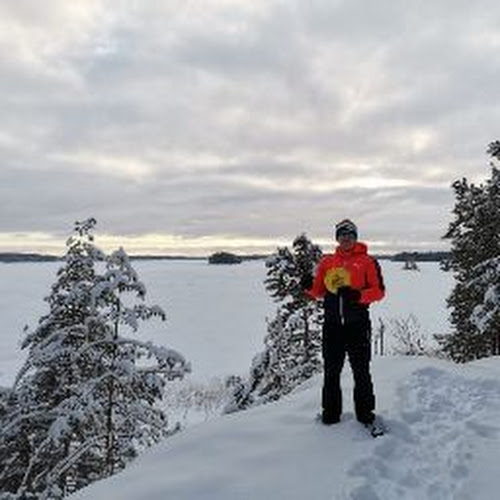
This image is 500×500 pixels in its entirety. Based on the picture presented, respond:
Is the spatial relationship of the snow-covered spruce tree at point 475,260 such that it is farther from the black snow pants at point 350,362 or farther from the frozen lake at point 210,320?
the frozen lake at point 210,320

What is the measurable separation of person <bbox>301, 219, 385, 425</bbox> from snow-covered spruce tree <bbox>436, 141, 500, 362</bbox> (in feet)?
46.3

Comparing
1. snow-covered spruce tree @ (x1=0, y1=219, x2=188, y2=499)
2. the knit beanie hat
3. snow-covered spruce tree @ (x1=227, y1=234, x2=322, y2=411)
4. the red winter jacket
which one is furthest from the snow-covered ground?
snow-covered spruce tree @ (x1=227, y1=234, x2=322, y2=411)

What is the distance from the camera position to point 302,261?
2539 centimetres

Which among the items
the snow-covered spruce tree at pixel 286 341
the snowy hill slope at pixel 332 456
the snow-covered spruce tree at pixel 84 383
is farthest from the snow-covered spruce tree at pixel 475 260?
the snowy hill slope at pixel 332 456

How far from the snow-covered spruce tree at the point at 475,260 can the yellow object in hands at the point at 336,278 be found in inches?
560

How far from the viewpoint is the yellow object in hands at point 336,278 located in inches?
387

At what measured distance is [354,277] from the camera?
386 inches

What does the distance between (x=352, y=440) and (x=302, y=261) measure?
1643cm

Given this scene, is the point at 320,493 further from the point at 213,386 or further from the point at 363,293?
the point at 213,386

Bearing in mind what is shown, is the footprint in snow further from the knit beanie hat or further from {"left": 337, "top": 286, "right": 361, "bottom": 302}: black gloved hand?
the knit beanie hat

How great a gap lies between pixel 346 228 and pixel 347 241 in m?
0.17

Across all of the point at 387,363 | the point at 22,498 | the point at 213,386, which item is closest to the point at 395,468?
A: the point at 387,363

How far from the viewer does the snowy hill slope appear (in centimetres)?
769

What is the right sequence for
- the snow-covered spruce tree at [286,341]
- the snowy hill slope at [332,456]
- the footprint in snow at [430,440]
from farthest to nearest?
the snow-covered spruce tree at [286,341] → the footprint in snow at [430,440] → the snowy hill slope at [332,456]
